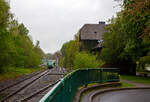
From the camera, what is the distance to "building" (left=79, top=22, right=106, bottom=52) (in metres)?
50.9

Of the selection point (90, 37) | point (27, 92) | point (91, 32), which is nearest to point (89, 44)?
point (90, 37)

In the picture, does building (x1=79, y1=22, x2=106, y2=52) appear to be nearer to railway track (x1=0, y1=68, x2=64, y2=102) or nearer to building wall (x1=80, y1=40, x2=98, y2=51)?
building wall (x1=80, y1=40, x2=98, y2=51)

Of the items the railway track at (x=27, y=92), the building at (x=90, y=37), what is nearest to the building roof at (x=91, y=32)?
the building at (x=90, y=37)

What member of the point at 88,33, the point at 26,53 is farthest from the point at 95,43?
the point at 26,53

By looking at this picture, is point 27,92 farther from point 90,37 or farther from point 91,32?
point 91,32

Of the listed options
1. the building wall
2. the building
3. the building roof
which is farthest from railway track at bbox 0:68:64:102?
the building roof

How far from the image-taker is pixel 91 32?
179 feet

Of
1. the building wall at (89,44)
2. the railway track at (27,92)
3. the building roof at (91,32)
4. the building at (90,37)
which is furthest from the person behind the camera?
the building roof at (91,32)

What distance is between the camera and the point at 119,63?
39.8 metres

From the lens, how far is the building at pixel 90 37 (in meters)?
50.9

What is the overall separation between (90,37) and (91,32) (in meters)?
2.95

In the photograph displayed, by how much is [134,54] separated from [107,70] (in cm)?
1741

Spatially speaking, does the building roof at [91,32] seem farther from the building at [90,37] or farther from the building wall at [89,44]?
the building wall at [89,44]

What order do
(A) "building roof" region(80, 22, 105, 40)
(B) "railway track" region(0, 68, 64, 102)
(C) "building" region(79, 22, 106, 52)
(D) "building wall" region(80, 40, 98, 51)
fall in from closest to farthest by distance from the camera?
1. (B) "railway track" region(0, 68, 64, 102)
2. (C) "building" region(79, 22, 106, 52)
3. (D) "building wall" region(80, 40, 98, 51)
4. (A) "building roof" region(80, 22, 105, 40)
